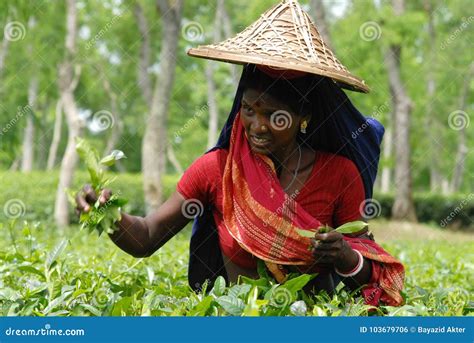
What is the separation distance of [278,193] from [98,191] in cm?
76

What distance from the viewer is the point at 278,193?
278 cm

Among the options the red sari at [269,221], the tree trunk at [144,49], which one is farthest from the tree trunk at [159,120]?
the red sari at [269,221]

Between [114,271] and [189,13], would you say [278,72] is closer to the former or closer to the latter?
[114,271]

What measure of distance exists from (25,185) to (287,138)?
1135cm

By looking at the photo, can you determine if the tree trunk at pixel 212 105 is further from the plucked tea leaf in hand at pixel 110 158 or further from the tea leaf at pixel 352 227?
the plucked tea leaf in hand at pixel 110 158

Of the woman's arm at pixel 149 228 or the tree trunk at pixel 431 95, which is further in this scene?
the tree trunk at pixel 431 95

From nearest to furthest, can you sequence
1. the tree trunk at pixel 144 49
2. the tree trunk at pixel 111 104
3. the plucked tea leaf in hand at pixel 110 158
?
the plucked tea leaf in hand at pixel 110 158 < the tree trunk at pixel 144 49 < the tree trunk at pixel 111 104

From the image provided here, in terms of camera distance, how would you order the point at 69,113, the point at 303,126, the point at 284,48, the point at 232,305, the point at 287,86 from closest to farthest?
the point at 232,305 < the point at 284,48 < the point at 287,86 < the point at 303,126 < the point at 69,113

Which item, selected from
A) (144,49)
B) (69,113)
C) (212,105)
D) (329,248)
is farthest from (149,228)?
(212,105)

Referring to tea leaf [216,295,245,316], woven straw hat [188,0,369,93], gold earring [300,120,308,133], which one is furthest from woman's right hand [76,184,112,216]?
gold earring [300,120,308,133]

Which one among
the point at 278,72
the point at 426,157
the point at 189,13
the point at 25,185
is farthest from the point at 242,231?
the point at 426,157

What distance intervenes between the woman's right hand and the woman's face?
64cm

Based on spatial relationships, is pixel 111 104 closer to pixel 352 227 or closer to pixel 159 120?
pixel 159 120

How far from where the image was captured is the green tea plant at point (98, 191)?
2252 millimetres
